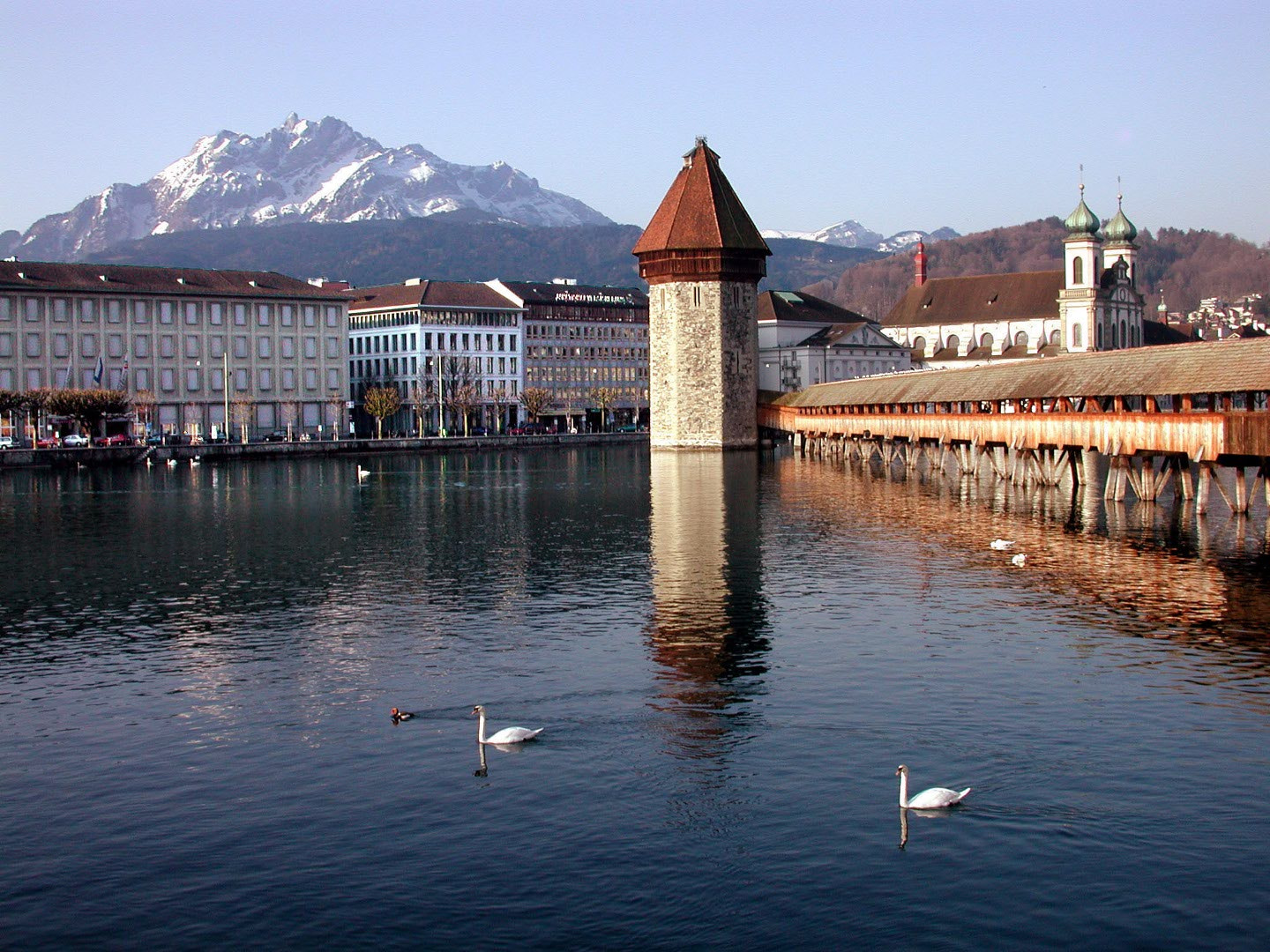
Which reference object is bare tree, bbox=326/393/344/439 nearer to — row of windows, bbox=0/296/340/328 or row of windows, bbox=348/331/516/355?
row of windows, bbox=0/296/340/328

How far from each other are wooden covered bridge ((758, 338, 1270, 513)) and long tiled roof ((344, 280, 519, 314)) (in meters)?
57.0

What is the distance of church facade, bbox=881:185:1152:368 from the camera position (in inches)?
4877

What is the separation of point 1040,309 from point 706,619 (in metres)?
113

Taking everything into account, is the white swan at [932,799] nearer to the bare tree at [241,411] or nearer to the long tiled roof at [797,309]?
the bare tree at [241,411]

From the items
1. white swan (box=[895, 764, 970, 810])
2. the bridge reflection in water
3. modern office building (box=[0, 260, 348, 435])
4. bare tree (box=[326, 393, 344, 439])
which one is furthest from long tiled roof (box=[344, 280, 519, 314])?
white swan (box=[895, 764, 970, 810])

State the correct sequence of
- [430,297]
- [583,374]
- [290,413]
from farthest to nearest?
[583,374] < [430,297] < [290,413]

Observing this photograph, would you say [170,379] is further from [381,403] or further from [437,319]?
[437,319]

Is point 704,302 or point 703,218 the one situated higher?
point 703,218

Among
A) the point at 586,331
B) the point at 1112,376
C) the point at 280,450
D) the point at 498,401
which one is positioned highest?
the point at 586,331

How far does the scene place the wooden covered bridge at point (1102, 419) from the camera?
36625mm

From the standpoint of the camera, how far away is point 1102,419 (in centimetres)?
4303

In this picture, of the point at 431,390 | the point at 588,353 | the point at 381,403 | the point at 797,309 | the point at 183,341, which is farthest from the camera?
the point at 588,353

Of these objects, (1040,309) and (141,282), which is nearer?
(141,282)

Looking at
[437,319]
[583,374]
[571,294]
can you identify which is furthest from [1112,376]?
[571,294]
